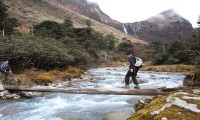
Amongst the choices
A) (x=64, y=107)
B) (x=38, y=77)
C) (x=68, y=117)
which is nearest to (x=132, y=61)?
(x=68, y=117)

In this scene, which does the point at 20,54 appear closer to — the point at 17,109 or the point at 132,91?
the point at 17,109

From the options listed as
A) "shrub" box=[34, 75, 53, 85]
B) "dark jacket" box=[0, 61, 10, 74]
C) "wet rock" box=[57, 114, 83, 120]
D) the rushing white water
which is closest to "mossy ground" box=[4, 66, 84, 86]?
"shrub" box=[34, 75, 53, 85]

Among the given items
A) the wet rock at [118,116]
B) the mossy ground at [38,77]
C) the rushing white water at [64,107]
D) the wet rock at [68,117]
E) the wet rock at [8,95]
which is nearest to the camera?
the wet rock at [118,116]

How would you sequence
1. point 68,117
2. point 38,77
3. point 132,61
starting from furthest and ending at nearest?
point 38,77
point 132,61
point 68,117

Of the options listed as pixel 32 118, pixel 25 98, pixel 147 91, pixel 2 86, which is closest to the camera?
pixel 147 91

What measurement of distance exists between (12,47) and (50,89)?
17.7 m

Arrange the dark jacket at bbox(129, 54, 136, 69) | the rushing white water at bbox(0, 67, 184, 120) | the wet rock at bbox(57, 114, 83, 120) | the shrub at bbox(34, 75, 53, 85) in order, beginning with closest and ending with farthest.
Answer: the wet rock at bbox(57, 114, 83, 120) → the dark jacket at bbox(129, 54, 136, 69) → the rushing white water at bbox(0, 67, 184, 120) → the shrub at bbox(34, 75, 53, 85)

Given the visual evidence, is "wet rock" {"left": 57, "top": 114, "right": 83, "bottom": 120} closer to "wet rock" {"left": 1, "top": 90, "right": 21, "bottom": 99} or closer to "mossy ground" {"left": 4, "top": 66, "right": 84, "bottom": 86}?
"wet rock" {"left": 1, "top": 90, "right": 21, "bottom": 99}

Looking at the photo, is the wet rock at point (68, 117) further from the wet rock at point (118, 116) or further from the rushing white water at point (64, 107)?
the wet rock at point (118, 116)

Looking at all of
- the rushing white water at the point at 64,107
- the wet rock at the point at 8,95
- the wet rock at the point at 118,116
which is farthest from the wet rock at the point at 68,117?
the wet rock at the point at 8,95

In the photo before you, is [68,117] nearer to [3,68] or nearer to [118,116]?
[118,116]

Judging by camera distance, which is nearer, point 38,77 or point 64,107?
point 64,107

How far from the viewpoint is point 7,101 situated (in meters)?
19.2

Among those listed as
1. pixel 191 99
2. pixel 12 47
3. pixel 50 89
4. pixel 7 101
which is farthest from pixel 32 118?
pixel 12 47
